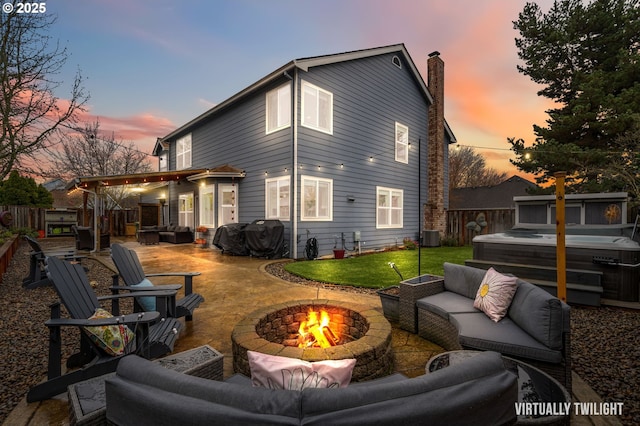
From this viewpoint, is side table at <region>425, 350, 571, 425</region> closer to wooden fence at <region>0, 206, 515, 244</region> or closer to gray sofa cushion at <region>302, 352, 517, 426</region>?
gray sofa cushion at <region>302, 352, 517, 426</region>

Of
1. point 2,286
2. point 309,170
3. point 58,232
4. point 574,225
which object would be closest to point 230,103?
point 309,170

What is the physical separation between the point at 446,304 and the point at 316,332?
1591 mm

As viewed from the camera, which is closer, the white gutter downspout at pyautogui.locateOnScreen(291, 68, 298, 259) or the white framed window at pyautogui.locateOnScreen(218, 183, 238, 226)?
the white gutter downspout at pyautogui.locateOnScreen(291, 68, 298, 259)

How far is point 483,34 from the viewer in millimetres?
10312

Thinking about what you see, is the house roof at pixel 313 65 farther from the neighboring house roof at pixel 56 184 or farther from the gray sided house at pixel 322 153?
the neighboring house roof at pixel 56 184

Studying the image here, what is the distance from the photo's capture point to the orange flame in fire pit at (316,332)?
3.08m

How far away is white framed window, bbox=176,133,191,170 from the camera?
50.3 feet

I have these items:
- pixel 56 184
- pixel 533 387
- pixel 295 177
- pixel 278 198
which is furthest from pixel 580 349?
pixel 56 184

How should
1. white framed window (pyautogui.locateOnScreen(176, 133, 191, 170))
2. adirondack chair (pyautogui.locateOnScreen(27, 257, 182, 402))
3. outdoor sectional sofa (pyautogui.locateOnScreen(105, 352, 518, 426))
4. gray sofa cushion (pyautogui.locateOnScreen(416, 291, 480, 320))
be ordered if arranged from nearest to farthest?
outdoor sectional sofa (pyautogui.locateOnScreen(105, 352, 518, 426)) < adirondack chair (pyautogui.locateOnScreen(27, 257, 182, 402)) < gray sofa cushion (pyautogui.locateOnScreen(416, 291, 480, 320)) < white framed window (pyautogui.locateOnScreen(176, 133, 191, 170))

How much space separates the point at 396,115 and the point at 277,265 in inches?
352

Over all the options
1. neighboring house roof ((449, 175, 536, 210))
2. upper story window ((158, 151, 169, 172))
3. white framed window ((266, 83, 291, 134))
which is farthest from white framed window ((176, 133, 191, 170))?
neighboring house roof ((449, 175, 536, 210))

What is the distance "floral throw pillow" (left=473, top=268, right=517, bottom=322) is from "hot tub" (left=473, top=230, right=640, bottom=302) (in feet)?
11.2

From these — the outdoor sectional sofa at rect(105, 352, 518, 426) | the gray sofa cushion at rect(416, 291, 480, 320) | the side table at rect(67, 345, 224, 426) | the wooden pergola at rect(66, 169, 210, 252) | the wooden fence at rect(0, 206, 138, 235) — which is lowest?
the side table at rect(67, 345, 224, 426)

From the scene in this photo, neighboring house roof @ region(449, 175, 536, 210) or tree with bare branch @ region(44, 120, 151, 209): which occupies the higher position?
tree with bare branch @ region(44, 120, 151, 209)
